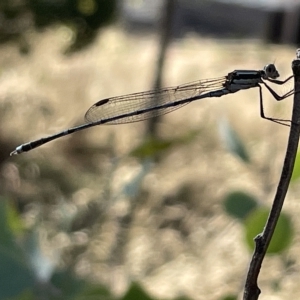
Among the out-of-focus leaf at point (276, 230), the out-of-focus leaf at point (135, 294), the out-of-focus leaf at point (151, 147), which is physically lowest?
the out-of-focus leaf at point (135, 294)

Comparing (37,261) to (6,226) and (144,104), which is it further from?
(144,104)

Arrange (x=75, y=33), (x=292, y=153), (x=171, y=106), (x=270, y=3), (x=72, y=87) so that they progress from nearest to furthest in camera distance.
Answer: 1. (x=292, y=153)
2. (x=171, y=106)
3. (x=75, y=33)
4. (x=72, y=87)
5. (x=270, y=3)

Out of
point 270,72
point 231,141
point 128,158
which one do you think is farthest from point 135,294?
point 128,158

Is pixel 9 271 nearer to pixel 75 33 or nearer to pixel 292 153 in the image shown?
pixel 292 153

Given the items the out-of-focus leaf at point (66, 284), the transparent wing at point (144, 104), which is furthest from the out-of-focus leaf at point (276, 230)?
the transparent wing at point (144, 104)

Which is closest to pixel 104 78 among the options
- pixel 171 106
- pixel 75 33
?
pixel 75 33

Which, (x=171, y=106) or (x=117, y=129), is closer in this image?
(x=171, y=106)

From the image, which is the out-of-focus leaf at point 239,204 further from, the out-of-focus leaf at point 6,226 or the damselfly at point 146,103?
the out-of-focus leaf at point 6,226

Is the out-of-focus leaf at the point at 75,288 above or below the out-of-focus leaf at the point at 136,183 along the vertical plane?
below
